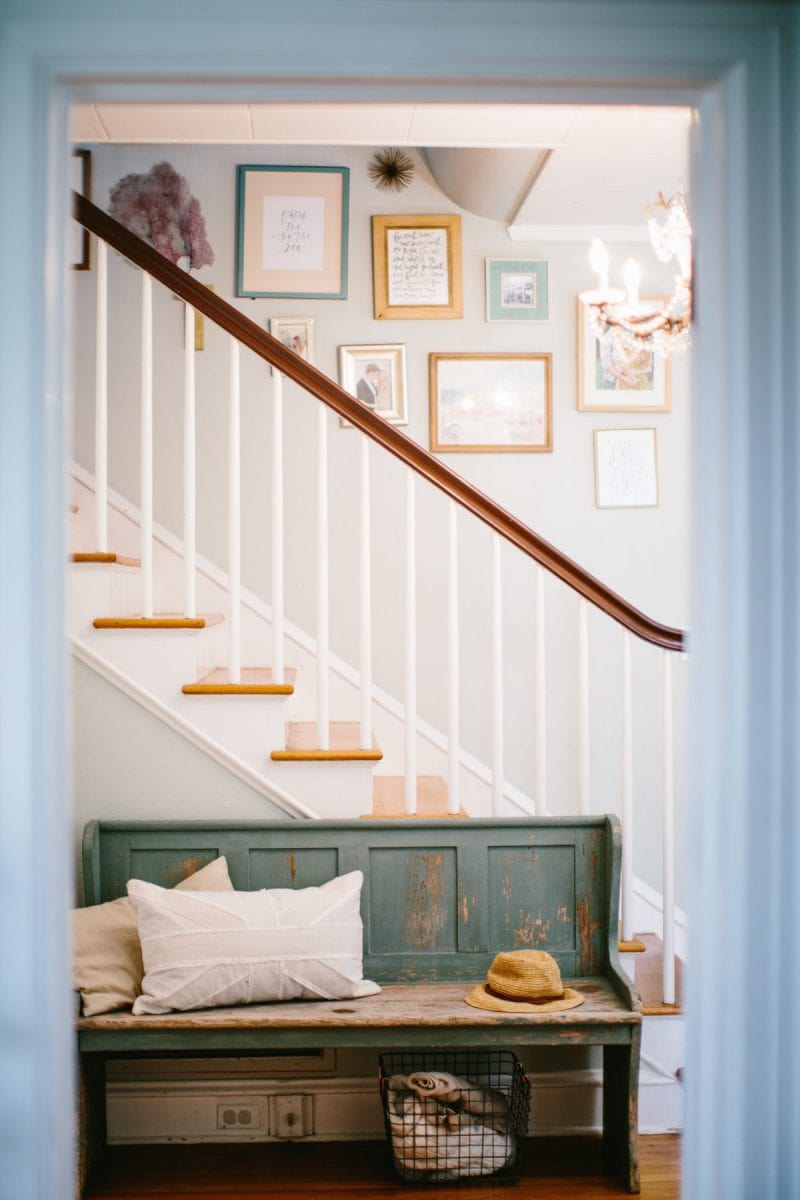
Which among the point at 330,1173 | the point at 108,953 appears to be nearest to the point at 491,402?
the point at 108,953

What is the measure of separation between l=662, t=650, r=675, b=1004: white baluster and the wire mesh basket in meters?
0.50

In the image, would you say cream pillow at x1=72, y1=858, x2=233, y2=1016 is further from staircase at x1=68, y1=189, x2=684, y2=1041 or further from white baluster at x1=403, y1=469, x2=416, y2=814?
white baluster at x1=403, y1=469, x2=416, y2=814

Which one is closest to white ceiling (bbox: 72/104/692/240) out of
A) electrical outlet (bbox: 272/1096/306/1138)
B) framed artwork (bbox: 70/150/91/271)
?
framed artwork (bbox: 70/150/91/271)

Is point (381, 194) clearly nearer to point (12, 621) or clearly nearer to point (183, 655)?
point (183, 655)

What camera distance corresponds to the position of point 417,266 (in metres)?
3.98

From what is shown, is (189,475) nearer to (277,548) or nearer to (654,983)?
(277,548)

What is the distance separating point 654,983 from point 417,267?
9.01 feet

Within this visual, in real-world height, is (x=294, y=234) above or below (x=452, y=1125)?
above

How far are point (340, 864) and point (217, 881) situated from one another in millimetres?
328

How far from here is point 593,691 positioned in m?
4.00

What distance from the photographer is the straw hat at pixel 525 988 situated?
2.43 metres

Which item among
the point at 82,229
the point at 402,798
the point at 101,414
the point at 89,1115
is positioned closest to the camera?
the point at 89,1115

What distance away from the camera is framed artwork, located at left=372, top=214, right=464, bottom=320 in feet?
13.0

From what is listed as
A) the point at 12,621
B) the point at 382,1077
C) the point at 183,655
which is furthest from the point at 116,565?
the point at 12,621
